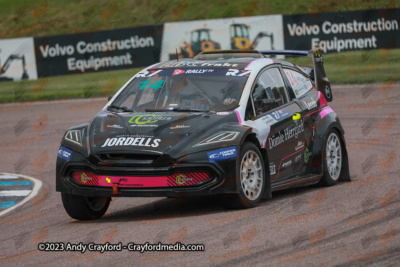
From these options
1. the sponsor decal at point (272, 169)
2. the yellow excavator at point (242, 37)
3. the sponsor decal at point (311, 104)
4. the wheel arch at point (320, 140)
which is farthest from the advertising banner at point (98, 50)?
the sponsor decal at point (272, 169)

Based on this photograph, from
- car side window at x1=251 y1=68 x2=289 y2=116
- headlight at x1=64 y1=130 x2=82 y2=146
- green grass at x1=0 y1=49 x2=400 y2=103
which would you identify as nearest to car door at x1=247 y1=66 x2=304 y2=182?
car side window at x1=251 y1=68 x2=289 y2=116

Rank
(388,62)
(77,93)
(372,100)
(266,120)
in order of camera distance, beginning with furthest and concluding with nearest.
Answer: (388,62) < (77,93) < (372,100) < (266,120)

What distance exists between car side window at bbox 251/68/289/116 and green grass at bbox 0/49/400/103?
608 inches

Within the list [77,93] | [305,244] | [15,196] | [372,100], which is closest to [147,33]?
[77,93]

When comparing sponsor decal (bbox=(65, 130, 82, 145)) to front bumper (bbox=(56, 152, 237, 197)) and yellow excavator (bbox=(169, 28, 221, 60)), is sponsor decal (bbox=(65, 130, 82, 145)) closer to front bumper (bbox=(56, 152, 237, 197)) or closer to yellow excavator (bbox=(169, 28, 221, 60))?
front bumper (bbox=(56, 152, 237, 197))

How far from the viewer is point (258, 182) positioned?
27.4 feet

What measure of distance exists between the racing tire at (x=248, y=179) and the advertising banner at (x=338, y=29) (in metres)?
20.0

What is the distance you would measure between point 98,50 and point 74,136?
20401mm

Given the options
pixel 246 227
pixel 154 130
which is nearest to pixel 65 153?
pixel 154 130

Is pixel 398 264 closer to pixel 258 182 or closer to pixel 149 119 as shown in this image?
pixel 258 182

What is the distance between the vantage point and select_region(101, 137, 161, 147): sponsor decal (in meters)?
7.79

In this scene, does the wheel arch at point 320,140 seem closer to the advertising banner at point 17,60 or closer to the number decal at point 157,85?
the number decal at point 157,85

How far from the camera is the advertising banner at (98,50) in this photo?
1102 inches

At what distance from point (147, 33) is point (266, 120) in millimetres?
19853
